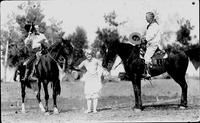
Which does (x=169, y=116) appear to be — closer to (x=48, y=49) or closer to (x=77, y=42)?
(x=48, y=49)

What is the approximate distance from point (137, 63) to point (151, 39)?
95cm

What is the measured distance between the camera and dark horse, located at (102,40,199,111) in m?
12.9

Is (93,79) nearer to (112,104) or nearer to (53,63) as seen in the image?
(53,63)

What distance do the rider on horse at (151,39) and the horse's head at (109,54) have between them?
1093mm

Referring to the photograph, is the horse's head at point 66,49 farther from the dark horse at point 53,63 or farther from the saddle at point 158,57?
the saddle at point 158,57

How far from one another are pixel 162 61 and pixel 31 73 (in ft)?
16.0

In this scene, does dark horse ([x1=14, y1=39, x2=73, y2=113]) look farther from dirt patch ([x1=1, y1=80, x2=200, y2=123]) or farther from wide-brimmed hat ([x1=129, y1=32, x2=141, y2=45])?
wide-brimmed hat ([x1=129, y1=32, x2=141, y2=45])

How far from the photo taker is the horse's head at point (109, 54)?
1261cm

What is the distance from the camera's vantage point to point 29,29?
14.5 m

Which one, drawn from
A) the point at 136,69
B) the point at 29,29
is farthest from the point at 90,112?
the point at 29,29

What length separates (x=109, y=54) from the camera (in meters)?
12.8

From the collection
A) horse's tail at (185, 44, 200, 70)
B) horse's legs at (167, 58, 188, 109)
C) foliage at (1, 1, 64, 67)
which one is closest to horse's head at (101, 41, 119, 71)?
horse's legs at (167, 58, 188, 109)

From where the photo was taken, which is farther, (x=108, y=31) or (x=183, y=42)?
(x=183, y=42)

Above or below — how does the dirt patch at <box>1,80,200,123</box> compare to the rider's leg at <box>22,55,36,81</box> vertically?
below
